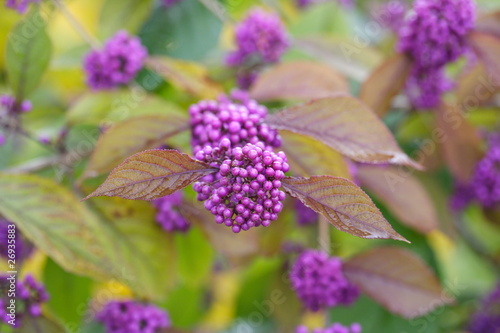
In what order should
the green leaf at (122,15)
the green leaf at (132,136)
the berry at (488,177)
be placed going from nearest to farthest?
the green leaf at (132,136)
the berry at (488,177)
the green leaf at (122,15)

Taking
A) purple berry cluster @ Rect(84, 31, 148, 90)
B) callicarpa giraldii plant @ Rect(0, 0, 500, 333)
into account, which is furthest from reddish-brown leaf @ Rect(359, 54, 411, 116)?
purple berry cluster @ Rect(84, 31, 148, 90)

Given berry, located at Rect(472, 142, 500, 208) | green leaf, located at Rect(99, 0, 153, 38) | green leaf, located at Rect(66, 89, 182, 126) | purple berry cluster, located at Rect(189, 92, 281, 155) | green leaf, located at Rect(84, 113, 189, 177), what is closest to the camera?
purple berry cluster, located at Rect(189, 92, 281, 155)

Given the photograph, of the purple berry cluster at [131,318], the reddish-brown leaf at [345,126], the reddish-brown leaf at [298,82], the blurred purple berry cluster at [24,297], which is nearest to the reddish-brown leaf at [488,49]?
the reddish-brown leaf at [298,82]

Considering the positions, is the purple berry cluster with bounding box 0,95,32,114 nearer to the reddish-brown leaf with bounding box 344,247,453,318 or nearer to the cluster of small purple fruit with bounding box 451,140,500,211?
the reddish-brown leaf with bounding box 344,247,453,318

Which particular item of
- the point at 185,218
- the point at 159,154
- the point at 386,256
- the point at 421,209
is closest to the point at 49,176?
the point at 185,218

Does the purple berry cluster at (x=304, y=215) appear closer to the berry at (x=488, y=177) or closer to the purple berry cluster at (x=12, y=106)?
the berry at (x=488, y=177)

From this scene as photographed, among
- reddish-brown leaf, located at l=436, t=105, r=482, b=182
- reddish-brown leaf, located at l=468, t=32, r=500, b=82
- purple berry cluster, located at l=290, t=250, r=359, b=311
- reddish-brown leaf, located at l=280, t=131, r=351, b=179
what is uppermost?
reddish-brown leaf, located at l=468, t=32, r=500, b=82

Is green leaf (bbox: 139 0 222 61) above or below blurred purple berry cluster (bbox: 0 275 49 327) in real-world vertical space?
above

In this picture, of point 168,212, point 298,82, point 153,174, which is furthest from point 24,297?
point 298,82
